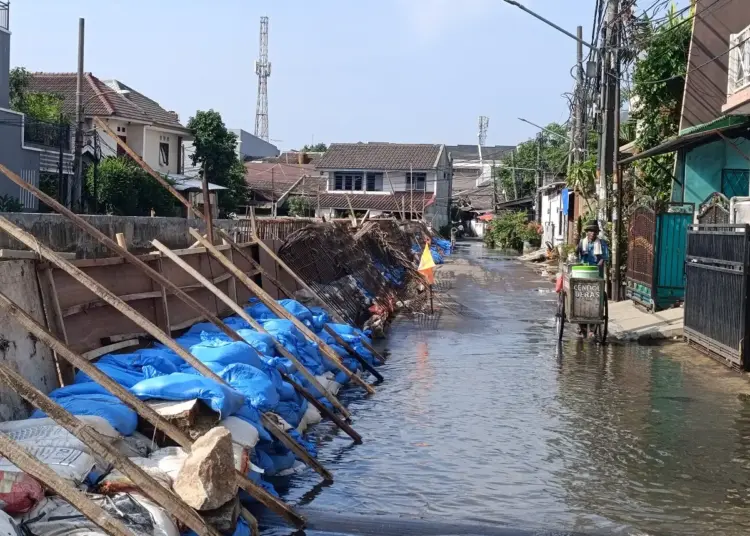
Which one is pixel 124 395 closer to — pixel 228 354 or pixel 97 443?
pixel 97 443

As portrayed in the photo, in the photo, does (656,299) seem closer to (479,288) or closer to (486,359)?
(486,359)

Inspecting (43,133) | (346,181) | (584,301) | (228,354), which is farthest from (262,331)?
(346,181)

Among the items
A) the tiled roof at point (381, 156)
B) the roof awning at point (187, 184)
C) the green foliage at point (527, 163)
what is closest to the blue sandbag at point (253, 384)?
the roof awning at point (187, 184)

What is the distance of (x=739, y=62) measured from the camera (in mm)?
16578

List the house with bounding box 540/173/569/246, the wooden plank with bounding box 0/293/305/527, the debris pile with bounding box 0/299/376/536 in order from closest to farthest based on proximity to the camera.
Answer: the debris pile with bounding box 0/299/376/536 → the wooden plank with bounding box 0/293/305/527 → the house with bounding box 540/173/569/246

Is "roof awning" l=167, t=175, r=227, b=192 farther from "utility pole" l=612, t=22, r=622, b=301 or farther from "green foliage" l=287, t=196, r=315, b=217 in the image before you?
"utility pole" l=612, t=22, r=622, b=301

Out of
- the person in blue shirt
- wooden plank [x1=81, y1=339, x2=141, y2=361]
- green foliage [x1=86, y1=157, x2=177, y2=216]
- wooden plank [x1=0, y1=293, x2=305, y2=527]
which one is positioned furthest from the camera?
green foliage [x1=86, y1=157, x2=177, y2=216]

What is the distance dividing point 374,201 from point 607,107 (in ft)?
130

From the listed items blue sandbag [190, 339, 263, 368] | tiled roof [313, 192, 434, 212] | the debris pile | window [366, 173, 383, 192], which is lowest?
the debris pile

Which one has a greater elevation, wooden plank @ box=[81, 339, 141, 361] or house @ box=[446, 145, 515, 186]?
house @ box=[446, 145, 515, 186]

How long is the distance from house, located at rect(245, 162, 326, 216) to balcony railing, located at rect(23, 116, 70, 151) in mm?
16001

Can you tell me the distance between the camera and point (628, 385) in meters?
12.2

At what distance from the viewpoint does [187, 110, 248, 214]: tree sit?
43.9 meters

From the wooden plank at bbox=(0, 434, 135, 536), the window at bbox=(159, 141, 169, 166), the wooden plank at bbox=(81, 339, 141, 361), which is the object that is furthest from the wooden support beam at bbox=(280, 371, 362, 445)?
the window at bbox=(159, 141, 169, 166)
